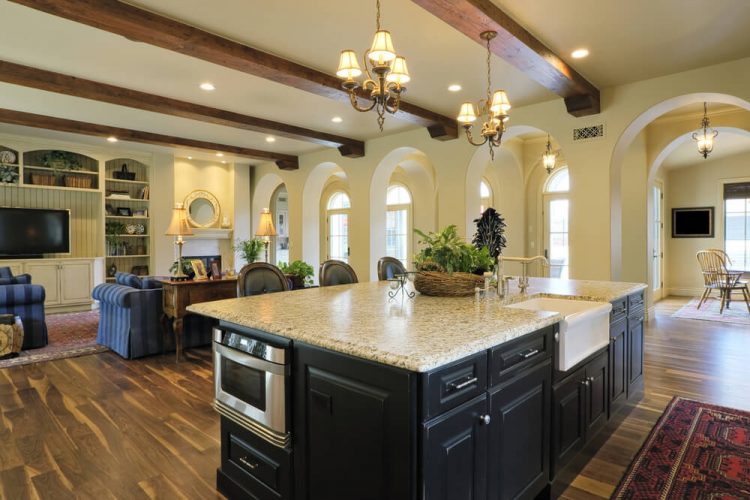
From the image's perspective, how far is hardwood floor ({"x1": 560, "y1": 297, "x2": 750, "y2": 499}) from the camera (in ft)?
7.97

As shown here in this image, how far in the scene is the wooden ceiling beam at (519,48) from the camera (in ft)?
9.28

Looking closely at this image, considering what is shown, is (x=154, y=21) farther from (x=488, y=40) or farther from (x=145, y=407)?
(x=145, y=407)

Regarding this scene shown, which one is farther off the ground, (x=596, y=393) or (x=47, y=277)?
(x=47, y=277)

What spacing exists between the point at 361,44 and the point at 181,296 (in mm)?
3004

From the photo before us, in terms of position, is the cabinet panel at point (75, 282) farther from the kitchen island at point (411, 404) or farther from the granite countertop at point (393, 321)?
the kitchen island at point (411, 404)

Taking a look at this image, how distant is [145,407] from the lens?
10.6 feet

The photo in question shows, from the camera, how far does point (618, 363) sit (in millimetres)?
2898

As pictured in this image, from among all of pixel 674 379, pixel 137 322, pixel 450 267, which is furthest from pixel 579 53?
pixel 137 322

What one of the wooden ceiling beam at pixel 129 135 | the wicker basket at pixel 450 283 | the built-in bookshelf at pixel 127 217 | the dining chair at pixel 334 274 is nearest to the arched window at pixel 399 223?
the wooden ceiling beam at pixel 129 135

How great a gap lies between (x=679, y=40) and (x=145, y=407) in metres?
5.17

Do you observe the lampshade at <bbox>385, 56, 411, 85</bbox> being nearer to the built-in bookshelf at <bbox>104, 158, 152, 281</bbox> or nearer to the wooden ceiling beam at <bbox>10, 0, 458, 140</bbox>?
the wooden ceiling beam at <bbox>10, 0, 458, 140</bbox>

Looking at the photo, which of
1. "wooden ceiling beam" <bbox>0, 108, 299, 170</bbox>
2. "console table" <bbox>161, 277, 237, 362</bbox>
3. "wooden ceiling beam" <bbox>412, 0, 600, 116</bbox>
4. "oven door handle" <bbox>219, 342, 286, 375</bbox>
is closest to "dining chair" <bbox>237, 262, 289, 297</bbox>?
"oven door handle" <bbox>219, 342, 286, 375</bbox>

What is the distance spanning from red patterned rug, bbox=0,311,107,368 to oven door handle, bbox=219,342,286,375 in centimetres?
360

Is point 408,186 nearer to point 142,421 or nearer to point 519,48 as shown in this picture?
point 519,48
